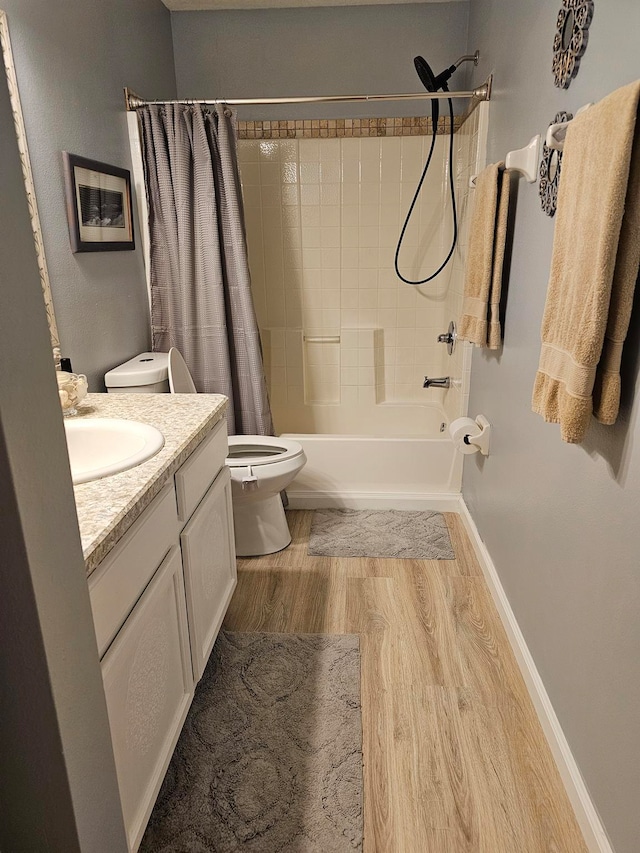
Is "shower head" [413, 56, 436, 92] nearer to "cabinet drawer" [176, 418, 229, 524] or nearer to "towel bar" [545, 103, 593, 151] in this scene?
"towel bar" [545, 103, 593, 151]

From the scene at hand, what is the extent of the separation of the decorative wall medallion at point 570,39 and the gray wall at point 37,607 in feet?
4.32

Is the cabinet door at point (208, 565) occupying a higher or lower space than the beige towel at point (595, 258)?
lower

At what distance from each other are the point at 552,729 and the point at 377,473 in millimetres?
1548

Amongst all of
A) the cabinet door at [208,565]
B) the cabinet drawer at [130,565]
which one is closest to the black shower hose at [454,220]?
the cabinet door at [208,565]

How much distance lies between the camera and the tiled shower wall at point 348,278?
3.25 meters

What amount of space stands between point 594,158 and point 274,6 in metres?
2.47

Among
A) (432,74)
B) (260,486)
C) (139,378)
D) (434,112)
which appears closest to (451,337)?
(434,112)

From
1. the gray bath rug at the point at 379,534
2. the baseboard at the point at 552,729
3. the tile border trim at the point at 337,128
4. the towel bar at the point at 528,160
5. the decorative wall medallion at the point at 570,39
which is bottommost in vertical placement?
the gray bath rug at the point at 379,534

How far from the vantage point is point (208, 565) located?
174 centimetres

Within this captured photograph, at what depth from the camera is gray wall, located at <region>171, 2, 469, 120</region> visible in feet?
9.80

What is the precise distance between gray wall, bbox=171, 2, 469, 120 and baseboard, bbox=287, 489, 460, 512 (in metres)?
1.99

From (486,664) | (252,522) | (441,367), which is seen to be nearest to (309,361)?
(441,367)

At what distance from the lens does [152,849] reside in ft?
4.42

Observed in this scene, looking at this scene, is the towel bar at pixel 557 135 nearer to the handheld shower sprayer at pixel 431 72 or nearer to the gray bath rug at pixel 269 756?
the handheld shower sprayer at pixel 431 72
